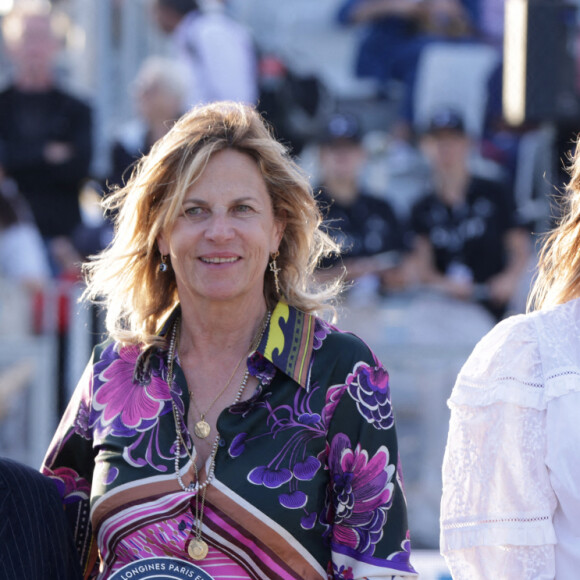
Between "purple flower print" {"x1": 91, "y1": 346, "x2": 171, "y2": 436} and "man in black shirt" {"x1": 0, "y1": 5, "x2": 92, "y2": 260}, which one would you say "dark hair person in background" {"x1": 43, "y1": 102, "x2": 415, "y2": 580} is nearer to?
"purple flower print" {"x1": 91, "y1": 346, "x2": 171, "y2": 436}

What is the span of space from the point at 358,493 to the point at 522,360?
0.50m

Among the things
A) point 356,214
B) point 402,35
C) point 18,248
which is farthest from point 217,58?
point 18,248

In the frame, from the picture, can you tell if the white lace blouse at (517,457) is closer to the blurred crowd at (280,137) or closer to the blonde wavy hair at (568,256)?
the blonde wavy hair at (568,256)

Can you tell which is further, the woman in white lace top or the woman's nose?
the woman's nose

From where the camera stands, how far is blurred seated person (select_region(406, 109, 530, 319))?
6.39m

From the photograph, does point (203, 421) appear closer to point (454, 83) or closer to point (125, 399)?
point (125, 399)

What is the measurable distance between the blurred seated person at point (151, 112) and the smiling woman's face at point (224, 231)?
3.82m

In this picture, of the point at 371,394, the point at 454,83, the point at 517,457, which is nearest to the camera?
the point at 517,457

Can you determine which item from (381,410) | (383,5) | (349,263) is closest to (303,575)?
(381,410)

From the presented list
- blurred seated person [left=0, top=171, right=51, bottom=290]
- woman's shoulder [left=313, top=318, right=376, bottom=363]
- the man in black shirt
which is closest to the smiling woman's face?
woman's shoulder [left=313, top=318, right=376, bottom=363]

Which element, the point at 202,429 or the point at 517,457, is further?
the point at 202,429

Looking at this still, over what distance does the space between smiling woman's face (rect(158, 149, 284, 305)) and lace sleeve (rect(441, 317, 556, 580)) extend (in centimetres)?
60

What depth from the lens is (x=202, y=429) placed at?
8.44 feet

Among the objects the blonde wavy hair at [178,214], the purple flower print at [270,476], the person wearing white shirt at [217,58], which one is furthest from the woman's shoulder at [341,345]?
the person wearing white shirt at [217,58]
